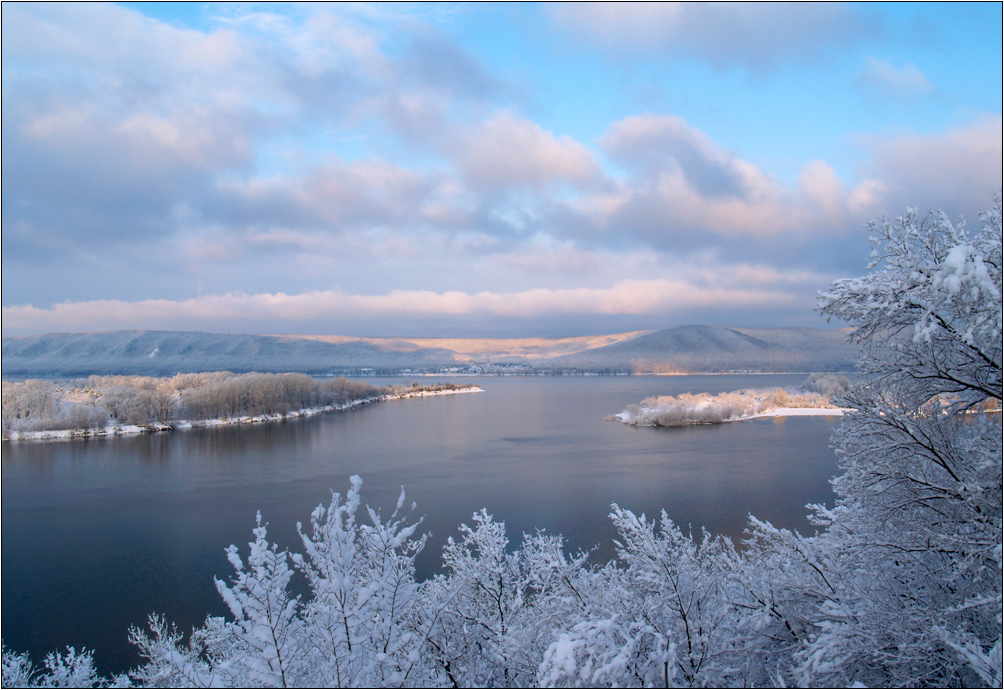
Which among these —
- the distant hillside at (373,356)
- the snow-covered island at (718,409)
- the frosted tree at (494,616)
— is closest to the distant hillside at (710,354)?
the distant hillside at (373,356)

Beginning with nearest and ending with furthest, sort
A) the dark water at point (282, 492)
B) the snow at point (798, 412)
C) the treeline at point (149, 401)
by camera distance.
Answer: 1. the dark water at point (282, 492)
2. the treeline at point (149, 401)
3. the snow at point (798, 412)

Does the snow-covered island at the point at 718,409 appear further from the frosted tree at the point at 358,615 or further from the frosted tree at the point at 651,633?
the frosted tree at the point at 358,615

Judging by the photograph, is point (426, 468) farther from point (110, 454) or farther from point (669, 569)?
point (669, 569)

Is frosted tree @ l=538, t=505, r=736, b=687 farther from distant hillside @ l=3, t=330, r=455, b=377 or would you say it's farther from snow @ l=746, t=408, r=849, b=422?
distant hillside @ l=3, t=330, r=455, b=377

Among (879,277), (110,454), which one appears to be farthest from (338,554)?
(110,454)

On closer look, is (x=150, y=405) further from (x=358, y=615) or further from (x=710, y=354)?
(x=710, y=354)

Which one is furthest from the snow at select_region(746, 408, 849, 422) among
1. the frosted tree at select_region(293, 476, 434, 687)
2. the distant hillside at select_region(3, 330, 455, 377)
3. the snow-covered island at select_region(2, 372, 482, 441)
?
the distant hillside at select_region(3, 330, 455, 377)
